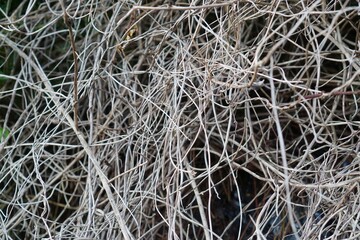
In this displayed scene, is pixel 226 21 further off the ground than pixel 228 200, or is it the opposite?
pixel 226 21

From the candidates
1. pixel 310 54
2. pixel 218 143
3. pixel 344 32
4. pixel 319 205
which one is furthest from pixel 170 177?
pixel 344 32

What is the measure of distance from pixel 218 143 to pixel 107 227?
367 millimetres

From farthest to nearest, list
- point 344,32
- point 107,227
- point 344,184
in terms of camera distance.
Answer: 1. point 344,32
2. point 107,227
3. point 344,184

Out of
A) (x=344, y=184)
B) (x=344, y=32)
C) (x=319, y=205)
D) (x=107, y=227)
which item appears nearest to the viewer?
(x=344, y=184)

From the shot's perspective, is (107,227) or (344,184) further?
(107,227)

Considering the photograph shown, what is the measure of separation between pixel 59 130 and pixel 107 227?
0.38 m

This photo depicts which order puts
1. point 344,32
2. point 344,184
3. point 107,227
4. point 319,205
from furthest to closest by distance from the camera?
point 344,32
point 107,227
point 319,205
point 344,184

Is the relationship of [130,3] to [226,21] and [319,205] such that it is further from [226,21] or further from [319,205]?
[319,205]

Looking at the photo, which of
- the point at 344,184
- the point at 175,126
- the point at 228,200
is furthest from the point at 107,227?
the point at 344,184

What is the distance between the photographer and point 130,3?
1.71 meters

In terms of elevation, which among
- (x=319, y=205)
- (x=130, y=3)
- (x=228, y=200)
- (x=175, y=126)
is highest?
(x=130, y=3)

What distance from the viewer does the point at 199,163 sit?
177cm

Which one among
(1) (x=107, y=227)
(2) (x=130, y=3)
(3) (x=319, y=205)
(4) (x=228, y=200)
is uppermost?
(2) (x=130, y=3)

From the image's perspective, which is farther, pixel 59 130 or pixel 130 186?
pixel 59 130
